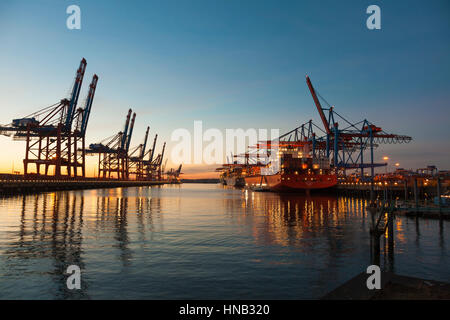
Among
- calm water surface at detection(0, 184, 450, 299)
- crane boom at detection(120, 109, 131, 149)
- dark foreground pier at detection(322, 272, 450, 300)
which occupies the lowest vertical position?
calm water surface at detection(0, 184, 450, 299)


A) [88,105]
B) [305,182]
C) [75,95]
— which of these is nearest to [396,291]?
[305,182]

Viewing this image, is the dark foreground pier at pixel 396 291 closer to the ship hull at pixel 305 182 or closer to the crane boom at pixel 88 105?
the ship hull at pixel 305 182

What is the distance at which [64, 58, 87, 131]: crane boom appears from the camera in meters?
96.7

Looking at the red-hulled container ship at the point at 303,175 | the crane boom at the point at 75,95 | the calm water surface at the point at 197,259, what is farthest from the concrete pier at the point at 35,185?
the red-hulled container ship at the point at 303,175

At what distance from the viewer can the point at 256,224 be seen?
28.2m

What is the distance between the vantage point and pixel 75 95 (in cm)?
10019

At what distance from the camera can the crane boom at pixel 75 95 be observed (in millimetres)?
96738

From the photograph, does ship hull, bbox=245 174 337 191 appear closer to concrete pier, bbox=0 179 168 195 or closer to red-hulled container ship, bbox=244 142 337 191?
red-hulled container ship, bbox=244 142 337 191

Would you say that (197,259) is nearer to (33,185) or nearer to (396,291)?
(396,291)

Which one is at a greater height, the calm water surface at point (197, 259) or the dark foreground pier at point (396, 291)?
the dark foreground pier at point (396, 291)

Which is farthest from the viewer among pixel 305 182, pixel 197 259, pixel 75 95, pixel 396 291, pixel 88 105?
pixel 88 105

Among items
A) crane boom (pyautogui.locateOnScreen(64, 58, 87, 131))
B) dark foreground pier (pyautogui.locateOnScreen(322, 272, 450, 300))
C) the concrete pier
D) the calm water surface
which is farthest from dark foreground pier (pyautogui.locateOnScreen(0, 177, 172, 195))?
dark foreground pier (pyautogui.locateOnScreen(322, 272, 450, 300))
